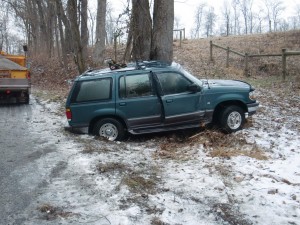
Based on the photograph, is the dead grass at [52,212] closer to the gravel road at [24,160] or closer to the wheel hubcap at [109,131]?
the gravel road at [24,160]

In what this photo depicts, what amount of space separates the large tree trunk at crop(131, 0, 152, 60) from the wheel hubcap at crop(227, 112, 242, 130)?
4.77 metres

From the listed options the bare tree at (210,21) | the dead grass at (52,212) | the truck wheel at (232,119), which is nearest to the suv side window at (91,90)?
the truck wheel at (232,119)

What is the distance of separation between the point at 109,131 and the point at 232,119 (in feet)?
9.77

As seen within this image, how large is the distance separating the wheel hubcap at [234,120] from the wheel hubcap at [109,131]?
2737 mm

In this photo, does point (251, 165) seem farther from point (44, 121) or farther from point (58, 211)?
point (44, 121)

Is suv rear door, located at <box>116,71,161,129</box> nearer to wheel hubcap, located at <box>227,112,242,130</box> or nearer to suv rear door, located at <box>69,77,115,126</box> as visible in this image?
suv rear door, located at <box>69,77,115,126</box>

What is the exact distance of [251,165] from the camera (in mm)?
6863

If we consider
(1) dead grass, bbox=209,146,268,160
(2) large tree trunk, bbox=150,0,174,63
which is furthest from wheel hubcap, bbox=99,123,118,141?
(2) large tree trunk, bbox=150,0,174,63

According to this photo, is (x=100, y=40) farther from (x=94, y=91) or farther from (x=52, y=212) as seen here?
(x=52, y=212)

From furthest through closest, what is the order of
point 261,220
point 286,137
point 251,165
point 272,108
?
point 272,108
point 286,137
point 251,165
point 261,220

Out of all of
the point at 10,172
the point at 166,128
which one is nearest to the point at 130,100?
the point at 166,128

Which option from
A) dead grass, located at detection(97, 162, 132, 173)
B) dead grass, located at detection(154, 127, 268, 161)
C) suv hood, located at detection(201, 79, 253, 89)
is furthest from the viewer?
suv hood, located at detection(201, 79, 253, 89)

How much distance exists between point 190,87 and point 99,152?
2742 mm

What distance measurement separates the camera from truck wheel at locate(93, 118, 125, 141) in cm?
945
